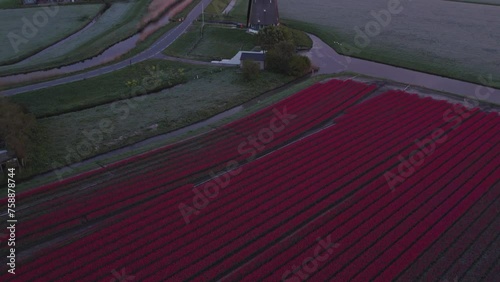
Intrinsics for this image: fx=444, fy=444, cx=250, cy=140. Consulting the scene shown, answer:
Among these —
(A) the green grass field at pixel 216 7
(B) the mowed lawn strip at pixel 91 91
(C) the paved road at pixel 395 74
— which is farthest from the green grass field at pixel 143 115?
(A) the green grass field at pixel 216 7

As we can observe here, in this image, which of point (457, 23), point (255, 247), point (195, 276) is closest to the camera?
point (195, 276)

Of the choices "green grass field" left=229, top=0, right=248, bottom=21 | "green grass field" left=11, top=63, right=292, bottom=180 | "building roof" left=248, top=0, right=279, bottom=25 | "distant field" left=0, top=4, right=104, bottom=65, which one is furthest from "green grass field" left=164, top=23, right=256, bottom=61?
"distant field" left=0, top=4, right=104, bottom=65

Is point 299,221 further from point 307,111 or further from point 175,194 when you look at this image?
point 307,111

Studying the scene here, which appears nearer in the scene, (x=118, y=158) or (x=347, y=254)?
(x=347, y=254)

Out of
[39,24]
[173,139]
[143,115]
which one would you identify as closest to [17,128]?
[143,115]

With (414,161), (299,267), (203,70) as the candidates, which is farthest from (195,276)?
(203,70)

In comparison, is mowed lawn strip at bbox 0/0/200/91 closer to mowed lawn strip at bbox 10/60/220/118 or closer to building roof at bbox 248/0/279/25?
mowed lawn strip at bbox 10/60/220/118

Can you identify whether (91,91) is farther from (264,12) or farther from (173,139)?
(264,12)

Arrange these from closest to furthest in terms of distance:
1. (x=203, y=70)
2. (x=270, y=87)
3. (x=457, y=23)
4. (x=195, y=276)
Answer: (x=195, y=276) → (x=270, y=87) → (x=203, y=70) → (x=457, y=23)
